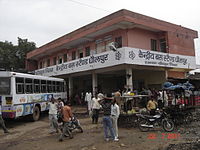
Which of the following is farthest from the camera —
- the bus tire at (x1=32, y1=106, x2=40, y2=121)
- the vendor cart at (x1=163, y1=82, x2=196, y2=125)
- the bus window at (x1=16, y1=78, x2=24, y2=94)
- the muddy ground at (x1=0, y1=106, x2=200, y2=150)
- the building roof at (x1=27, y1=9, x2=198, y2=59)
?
the building roof at (x1=27, y1=9, x2=198, y2=59)

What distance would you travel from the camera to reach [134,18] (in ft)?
46.7

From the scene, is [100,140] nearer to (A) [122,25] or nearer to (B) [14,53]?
(A) [122,25]

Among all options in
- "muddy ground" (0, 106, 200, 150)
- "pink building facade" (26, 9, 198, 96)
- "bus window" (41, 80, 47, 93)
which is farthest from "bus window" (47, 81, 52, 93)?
"muddy ground" (0, 106, 200, 150)

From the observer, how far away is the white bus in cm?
996

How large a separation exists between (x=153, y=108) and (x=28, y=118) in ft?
25.6

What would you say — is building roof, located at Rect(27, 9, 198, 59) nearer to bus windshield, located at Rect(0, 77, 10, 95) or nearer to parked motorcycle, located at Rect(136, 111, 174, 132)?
parked motorcycle, located at Rect(136, 111, 174, 132)

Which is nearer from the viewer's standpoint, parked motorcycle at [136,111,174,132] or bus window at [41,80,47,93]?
parked motorcycle at [136,111,174,132]

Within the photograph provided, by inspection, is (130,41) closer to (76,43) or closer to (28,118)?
(76,43)

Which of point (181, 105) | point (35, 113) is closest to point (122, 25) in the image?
point (181, 105)

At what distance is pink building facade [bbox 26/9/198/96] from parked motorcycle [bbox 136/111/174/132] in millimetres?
5225

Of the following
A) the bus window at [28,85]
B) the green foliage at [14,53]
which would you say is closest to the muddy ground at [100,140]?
the bus window at [28,85]

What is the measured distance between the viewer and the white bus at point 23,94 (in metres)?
9.96

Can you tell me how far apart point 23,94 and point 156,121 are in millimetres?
7084

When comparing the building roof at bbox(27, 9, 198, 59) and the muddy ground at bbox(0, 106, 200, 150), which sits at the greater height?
the building roof at bbox(27, 9, 198, 59)
